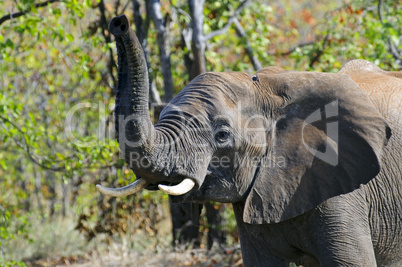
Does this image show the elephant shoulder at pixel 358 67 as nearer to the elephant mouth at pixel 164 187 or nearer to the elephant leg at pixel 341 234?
the elephant leg at pixel 341 234

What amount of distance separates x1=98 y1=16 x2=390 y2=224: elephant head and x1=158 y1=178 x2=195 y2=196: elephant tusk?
1.6 inches

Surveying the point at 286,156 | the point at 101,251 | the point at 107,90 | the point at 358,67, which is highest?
the point at 107,90

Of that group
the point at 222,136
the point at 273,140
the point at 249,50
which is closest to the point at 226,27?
the point at 249,50

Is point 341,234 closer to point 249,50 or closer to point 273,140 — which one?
point 273,140

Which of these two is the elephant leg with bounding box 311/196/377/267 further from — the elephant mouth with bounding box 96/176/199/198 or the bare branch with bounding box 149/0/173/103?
the bare branch with bounding box 149/0/173/103

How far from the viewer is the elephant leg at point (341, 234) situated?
3428mm

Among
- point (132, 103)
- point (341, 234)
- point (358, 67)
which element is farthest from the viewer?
point (358, 67)

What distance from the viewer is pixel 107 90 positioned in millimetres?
9203

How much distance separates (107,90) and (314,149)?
6.06 m

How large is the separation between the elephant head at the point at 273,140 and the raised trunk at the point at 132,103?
26 centimetres

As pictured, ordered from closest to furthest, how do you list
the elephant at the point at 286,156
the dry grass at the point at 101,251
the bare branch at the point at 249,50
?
the elephant at the point at 286,156, the dry grass at the point at 101,251, the bare branch at the point at 249,50

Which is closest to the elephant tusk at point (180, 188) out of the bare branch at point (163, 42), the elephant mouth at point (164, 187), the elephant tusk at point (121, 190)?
the elephant mouth at point (164, 187)

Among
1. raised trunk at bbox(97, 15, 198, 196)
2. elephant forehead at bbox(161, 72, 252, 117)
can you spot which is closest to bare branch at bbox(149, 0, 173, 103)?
elephant forehead at bbox(161, 72, 252, 117)

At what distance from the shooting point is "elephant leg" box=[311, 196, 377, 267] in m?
3.43
